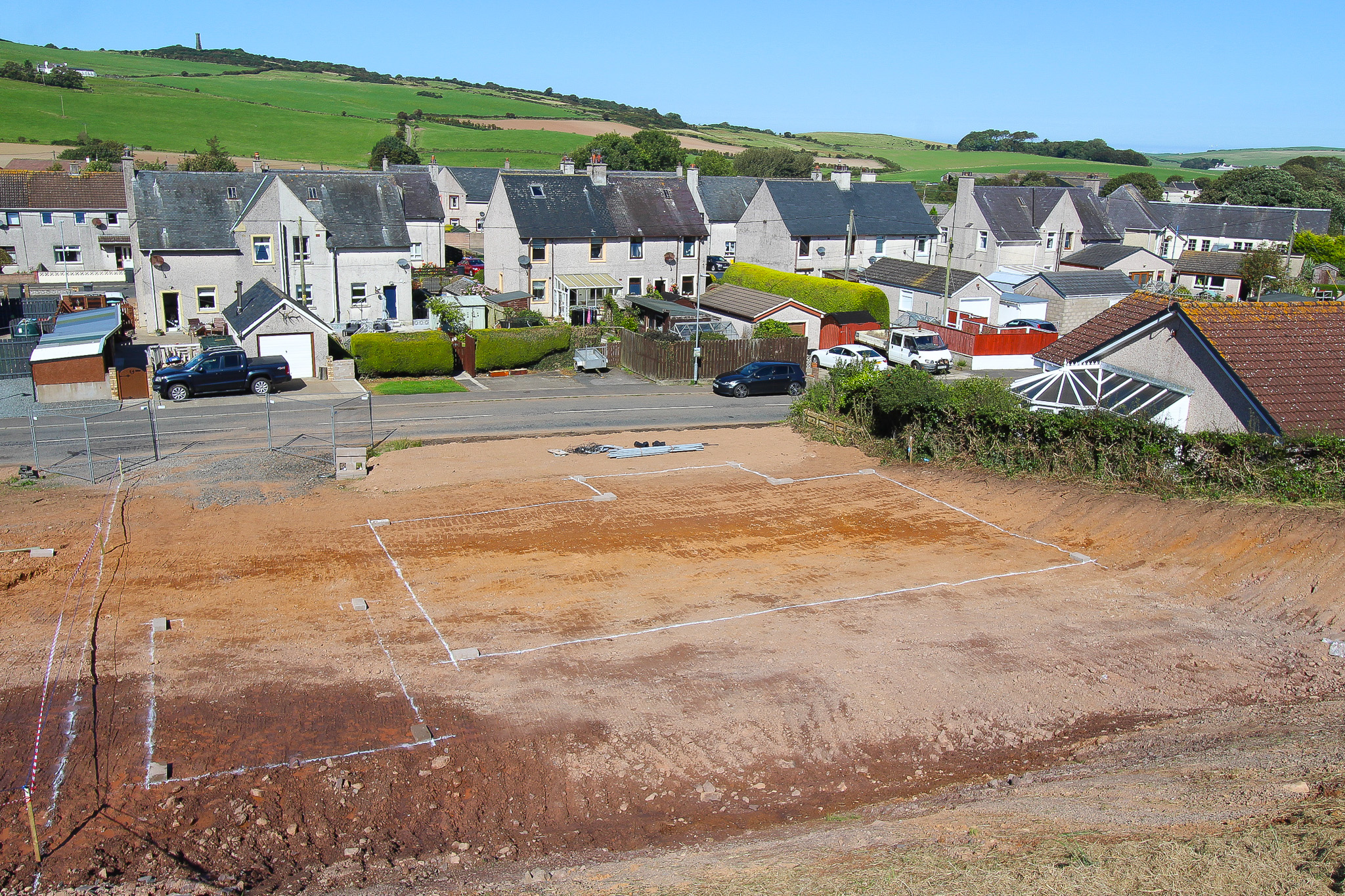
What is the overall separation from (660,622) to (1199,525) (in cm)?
1111

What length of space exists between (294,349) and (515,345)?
8877mm

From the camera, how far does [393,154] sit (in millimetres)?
109562

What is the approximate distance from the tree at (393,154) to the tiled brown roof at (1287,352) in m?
95.0

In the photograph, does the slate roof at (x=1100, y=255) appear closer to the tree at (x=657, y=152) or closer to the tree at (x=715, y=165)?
the tree at (x=715, y=165)

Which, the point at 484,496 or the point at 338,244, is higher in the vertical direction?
the point at 338,244

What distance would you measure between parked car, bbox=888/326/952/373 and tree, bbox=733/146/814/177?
87.7 m

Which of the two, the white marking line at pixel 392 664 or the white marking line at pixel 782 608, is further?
the white marking line at pixel 782 608

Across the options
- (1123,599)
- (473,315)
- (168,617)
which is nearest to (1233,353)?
(1123,599)

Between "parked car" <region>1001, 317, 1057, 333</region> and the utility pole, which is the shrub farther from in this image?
the utility pole

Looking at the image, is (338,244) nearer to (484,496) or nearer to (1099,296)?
(484,496)

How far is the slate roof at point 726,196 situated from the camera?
65.9 metres

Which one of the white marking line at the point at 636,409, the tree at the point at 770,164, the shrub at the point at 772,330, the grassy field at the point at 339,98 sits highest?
the grassy field at the point at 339,98

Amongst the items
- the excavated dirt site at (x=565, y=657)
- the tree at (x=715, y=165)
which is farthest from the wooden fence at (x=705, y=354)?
the tree at (x=715, y=165)

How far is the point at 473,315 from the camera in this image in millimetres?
46125
